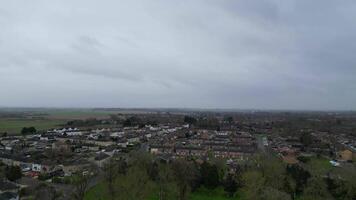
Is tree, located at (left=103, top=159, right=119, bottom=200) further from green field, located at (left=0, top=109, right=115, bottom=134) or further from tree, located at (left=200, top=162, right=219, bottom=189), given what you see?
green field, located at (left=0, top=109, right=115, bottom=134)

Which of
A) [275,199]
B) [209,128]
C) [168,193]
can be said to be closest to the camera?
[275,199]

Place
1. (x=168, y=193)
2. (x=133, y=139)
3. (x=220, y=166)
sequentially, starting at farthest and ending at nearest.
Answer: (x=133, y=139)
(x=220, y=166)
(x=168, y=193)

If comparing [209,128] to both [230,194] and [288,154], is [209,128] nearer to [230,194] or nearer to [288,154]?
[288,154]

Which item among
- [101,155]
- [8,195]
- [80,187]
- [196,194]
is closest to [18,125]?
[101,155]

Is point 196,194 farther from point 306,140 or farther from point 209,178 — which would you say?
point 306,140

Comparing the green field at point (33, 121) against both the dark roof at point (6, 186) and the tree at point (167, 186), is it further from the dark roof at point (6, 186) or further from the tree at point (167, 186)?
the tree at point (167, 186)

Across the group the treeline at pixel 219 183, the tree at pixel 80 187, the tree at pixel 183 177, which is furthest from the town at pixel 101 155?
the tree at pixel 183 177

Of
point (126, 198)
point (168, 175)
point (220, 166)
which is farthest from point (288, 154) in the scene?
point (126, 198)
